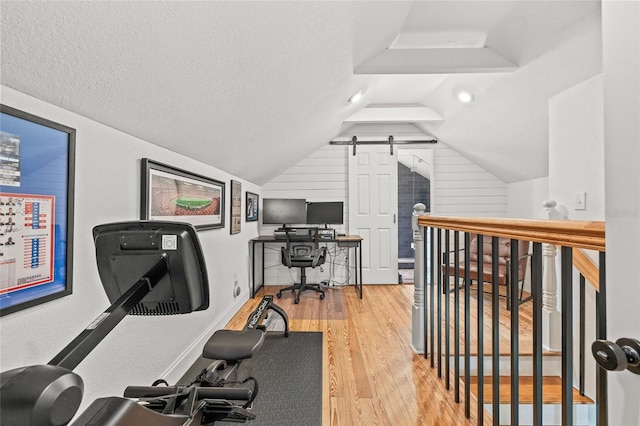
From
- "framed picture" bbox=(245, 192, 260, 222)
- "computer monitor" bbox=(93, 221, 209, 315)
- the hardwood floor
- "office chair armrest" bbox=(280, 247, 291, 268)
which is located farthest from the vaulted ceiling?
the hardwood floor

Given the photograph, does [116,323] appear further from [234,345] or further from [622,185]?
[622,185]

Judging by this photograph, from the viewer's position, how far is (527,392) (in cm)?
231

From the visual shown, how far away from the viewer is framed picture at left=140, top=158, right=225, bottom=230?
1.72 m

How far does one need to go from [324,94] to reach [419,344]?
2207 mm

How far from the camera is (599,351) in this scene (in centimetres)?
59

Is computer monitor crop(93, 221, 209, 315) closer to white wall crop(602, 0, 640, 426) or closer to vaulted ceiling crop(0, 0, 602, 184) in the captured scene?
vaulted ceiling crop(0, 0, 602, 184)

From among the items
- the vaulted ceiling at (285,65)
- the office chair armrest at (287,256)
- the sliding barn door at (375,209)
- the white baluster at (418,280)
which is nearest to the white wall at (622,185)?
the vaulted ceiling at (285,65)

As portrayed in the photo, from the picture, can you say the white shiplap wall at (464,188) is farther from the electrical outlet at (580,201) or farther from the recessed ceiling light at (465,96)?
the electrical outlet at (580,201)

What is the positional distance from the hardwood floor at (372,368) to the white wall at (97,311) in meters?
1.05

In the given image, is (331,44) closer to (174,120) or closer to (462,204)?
(174,120)

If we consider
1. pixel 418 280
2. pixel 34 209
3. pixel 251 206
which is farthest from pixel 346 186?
pixel 34 209

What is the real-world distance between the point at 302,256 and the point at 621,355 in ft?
11.4

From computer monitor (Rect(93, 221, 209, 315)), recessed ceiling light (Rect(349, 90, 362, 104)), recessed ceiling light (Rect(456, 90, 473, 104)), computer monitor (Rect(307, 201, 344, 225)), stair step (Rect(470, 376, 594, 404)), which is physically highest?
recessed ceiling light (Rect(456, 90, 473, 104))

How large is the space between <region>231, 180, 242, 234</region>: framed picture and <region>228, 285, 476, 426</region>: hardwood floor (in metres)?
0.95
